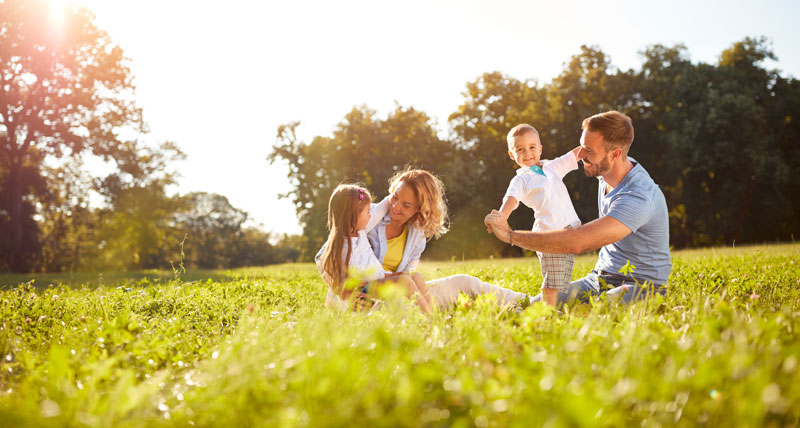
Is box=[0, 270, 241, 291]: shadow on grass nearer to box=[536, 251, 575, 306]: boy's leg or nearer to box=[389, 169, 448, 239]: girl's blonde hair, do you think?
box=[389, 169, 448, 239]: girl's blonde hair

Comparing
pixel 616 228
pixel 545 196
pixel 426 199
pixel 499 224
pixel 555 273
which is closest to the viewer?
pixel 616 228

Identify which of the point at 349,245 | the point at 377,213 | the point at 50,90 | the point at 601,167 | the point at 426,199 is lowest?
the point at 349,245

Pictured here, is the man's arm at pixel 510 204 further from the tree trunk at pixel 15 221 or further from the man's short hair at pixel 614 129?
the tree trunk at pixel 15 221

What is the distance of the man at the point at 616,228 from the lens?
190 inches

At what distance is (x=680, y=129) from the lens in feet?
105

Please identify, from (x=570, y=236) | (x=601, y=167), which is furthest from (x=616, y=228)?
(x=601, y=167)

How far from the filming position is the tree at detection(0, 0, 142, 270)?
24375 mm

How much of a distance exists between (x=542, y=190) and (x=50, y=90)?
27.9 metres

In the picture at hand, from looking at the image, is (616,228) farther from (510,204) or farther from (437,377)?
(437,377)

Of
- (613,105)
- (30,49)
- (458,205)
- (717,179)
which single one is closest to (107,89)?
(30,49)

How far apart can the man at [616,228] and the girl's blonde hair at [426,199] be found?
0.98m

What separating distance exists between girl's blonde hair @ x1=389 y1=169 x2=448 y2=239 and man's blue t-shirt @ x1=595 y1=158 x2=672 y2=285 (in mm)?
1874

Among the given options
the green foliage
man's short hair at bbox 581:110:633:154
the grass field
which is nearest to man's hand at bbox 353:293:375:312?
the grass field

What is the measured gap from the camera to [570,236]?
4.88 metres
